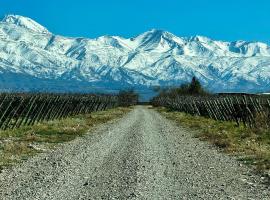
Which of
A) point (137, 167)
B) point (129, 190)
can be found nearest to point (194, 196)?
point (129, 190)

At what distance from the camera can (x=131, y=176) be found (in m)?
14.8

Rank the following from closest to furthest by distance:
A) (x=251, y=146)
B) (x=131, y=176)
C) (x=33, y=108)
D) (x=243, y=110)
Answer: (x=131, y=176)
(x=251, y=146)
(x=243, y=110)
(x=33, y=108)

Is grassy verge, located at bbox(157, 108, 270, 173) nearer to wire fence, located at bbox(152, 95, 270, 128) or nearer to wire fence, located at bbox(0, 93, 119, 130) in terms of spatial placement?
wire fence, located at bbox(152, 95, 270, 128)

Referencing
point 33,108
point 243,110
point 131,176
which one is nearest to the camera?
point 131,176

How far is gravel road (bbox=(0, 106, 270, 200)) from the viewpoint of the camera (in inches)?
484

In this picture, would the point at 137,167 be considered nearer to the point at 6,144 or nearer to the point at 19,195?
the point at 19,195

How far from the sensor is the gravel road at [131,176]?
40.3 ft

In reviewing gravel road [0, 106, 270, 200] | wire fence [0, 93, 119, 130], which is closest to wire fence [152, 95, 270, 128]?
gravel road [0, 106, 270, 200]

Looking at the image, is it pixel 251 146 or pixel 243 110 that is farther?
pixel 243 110

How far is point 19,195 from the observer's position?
1200 cm

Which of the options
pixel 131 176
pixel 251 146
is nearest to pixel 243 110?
pixel 251 146

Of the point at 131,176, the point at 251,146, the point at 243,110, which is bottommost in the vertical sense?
the point at 131,176

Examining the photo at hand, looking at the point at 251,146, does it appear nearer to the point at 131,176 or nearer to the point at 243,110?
the point at 131,176

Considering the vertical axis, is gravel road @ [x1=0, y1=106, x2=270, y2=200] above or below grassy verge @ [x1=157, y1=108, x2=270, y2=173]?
below
